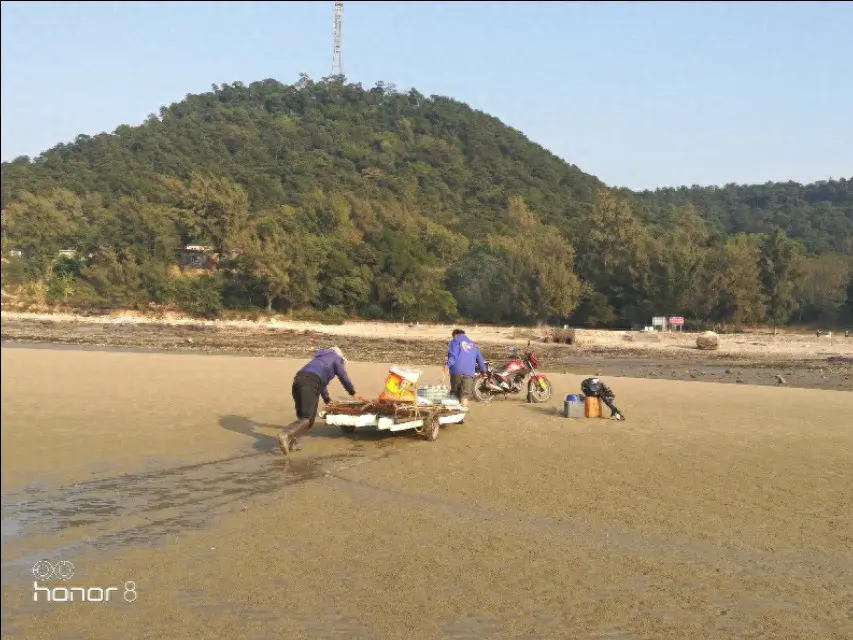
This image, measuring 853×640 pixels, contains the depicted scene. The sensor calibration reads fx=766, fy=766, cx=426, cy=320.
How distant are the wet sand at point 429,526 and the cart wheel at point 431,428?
0.24 metres

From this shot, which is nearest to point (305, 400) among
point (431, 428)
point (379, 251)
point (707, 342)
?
point (431, 428)

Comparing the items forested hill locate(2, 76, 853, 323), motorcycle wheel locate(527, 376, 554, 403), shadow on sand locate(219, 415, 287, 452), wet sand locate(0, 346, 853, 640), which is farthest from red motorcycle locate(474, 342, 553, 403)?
forested hill locate(2, 76, 853, 323)

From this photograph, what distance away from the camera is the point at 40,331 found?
40.1m

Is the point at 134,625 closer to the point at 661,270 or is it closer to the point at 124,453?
the point at 124,453

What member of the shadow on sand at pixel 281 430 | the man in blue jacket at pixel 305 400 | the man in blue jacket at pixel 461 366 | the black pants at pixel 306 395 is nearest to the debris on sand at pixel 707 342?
the man in blue jacket at pixel 461 366

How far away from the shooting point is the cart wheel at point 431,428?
1224 centimetres

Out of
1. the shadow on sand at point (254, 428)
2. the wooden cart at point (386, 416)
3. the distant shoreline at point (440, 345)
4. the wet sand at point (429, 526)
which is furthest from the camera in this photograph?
the distant shoreline at point (440, 345)

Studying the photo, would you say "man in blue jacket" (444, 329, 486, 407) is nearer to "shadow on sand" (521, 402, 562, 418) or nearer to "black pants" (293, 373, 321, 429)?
"shadow on sand" (521, 402, 562, 418)

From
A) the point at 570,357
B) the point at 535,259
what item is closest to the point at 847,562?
the point at 570,357

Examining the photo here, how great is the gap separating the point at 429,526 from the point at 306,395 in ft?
12.7

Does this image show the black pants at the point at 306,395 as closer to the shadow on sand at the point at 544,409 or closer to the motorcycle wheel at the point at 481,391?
Result: the shadow on sand at the point at 544,409

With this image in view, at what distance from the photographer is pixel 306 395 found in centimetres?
1107

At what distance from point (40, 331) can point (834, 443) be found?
38527 mm

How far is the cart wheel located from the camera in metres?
12.2
